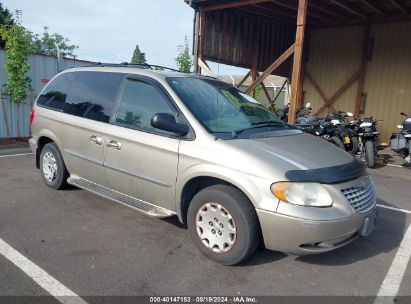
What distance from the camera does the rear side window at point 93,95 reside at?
432 cm

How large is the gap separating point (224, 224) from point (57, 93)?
10.9ft

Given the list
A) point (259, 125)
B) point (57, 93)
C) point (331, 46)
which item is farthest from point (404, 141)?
point (57, 93)

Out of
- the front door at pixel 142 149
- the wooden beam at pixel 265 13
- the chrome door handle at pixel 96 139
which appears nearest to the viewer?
the front door at pixel 142 149

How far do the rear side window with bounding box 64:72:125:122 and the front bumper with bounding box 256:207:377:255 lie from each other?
7.60 ft

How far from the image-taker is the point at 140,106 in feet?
13.2

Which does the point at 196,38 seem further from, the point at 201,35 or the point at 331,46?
the point at 331,46

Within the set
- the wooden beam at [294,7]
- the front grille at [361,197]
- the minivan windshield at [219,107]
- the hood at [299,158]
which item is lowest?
the front grille at [361,197]

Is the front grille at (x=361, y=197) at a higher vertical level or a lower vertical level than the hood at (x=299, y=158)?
lower

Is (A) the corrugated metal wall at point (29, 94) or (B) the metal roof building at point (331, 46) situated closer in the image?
(A) the corrugated metal wall at point (29, 94)

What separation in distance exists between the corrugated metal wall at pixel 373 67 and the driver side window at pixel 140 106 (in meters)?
10.5

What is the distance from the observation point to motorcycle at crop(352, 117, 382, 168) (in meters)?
8.30

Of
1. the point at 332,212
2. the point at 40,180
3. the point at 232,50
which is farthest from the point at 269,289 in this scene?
the point at 232,50

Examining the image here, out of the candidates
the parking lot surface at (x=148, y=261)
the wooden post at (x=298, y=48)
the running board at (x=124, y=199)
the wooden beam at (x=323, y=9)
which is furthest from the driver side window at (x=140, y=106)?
the wooden beam at (x=323, y=9)

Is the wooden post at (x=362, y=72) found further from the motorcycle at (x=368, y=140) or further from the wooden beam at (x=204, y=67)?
Result: the wooden beam at (x=204, y=67)
